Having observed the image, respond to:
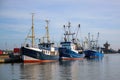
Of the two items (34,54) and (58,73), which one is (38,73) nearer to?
(58,73)

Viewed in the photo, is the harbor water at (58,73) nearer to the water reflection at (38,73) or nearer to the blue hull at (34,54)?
the water reflection at (38,73)

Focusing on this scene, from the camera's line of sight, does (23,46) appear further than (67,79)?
Yes

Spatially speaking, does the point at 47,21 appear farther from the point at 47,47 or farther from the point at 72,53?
the point at 72,53

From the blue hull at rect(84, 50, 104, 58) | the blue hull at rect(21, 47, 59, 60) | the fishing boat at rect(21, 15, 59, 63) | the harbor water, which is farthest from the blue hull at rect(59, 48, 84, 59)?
the harbor water

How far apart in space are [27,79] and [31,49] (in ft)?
135

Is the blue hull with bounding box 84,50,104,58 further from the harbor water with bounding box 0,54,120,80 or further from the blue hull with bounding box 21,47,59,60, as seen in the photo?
the harbor water with bounding box 0,54,120,80

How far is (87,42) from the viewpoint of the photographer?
162500 mm

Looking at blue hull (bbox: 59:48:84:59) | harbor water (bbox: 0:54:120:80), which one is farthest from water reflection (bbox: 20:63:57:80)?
blue hull (bbox: 59:48:84:59)

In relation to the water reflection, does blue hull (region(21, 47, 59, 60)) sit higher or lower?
higher

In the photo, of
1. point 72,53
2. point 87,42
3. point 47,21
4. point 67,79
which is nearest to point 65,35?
point 72,53

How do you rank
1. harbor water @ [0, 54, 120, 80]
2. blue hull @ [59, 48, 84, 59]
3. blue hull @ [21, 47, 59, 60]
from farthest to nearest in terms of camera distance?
blue hull @ [59, 48, 84, 59], blue hull @ [21, 47, 59, 60], harbor water @ [0, 54, 120, 80]

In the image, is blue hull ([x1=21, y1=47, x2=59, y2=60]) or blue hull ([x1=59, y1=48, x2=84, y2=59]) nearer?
blue hull ([x1=21, y1=47, x2=59, y2=60])

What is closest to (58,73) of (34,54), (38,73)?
(38,73)

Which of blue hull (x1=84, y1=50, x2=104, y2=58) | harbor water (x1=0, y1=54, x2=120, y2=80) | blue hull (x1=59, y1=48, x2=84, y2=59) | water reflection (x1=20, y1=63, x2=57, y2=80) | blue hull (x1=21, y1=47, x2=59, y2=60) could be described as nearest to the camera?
water reflection (x1=20, y1=63, x2=57, y2=80)
